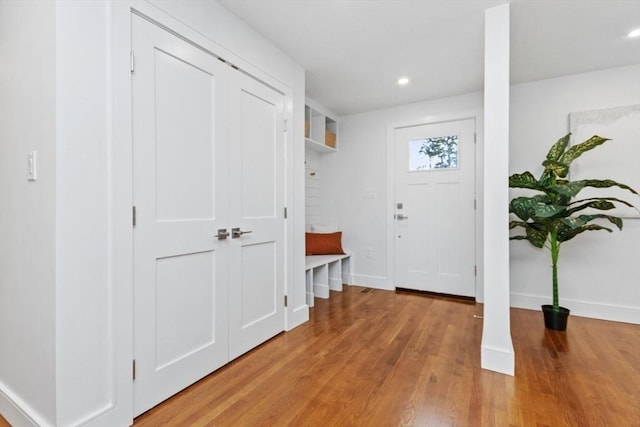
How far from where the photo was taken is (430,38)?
96.8 inches

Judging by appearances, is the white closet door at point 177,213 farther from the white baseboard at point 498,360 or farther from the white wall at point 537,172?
the white wall at point 537,172

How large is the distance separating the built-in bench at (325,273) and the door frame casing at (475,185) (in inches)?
25.0

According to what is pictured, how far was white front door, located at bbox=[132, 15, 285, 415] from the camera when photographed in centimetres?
161

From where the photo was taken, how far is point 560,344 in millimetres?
2414

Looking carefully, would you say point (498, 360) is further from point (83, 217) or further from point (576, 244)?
point (83, 217)

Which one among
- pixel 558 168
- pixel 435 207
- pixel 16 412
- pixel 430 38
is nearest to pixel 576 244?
pixel 558 168

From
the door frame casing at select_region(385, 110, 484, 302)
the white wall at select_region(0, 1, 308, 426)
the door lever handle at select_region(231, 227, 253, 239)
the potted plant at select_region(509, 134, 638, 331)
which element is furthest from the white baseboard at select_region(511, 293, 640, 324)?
the white wall at select_region(0, 1, 308, 426)

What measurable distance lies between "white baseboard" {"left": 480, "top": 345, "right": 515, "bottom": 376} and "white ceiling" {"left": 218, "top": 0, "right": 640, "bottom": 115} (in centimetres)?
230

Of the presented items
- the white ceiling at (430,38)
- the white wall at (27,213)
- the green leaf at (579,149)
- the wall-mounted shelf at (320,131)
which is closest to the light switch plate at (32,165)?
the white wall at (27,213)

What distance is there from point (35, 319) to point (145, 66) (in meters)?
1.33

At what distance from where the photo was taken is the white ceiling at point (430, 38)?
2.09 m

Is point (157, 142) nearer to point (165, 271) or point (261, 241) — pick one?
point (165, 271)

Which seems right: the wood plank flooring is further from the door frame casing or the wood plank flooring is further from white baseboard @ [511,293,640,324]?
the door frame casing

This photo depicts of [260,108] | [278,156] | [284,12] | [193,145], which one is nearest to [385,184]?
[278,156]
